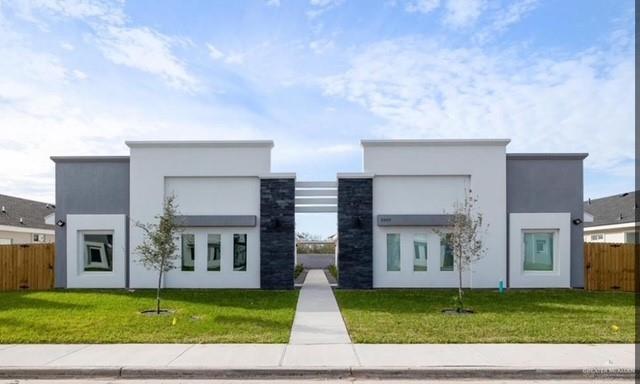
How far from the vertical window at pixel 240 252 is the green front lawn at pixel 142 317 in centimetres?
172

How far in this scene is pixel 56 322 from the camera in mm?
Answer: 11648

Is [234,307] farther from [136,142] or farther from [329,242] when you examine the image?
[329,242]

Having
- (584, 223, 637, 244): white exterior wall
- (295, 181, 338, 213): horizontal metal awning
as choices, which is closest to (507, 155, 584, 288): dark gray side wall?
(295, 181, 338, 213): horizontal metal awning

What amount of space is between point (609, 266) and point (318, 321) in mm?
13591

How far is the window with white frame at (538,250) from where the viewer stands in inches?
765

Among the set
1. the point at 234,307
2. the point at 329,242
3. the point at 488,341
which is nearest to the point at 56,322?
the point at 234,307

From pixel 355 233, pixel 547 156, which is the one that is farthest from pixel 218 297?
pixel 547 156

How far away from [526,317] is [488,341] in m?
3.30

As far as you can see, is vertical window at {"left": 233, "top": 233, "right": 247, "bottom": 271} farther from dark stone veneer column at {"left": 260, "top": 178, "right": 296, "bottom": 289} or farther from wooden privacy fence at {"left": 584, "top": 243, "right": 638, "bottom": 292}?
wooden privacy fence at {"left": 584, "top": 243, "right": 638, "bottom": 292}

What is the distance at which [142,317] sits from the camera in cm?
1240

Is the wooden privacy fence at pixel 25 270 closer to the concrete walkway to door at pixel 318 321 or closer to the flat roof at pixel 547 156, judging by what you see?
the concrete walkway to door at pixel 318 321

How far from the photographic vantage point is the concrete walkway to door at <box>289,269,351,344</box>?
9.97m

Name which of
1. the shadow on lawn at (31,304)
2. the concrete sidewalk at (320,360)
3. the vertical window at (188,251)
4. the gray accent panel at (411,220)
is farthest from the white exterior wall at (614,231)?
the shadow on lawn at (31,304)

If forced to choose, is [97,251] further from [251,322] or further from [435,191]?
[435,191]
